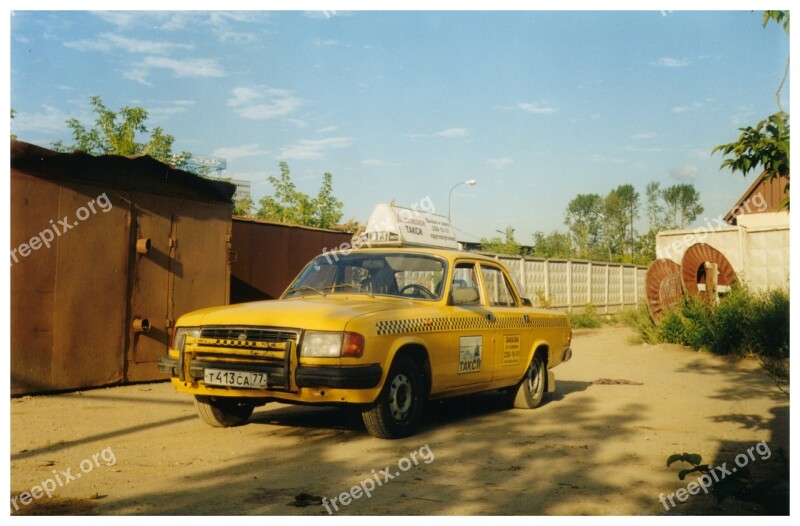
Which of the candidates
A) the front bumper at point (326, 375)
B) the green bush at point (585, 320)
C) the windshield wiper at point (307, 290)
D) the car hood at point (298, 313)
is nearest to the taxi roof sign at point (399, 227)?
the green bush at point (585, 320)

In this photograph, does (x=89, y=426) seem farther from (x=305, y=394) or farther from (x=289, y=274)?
(x=289, y=274)

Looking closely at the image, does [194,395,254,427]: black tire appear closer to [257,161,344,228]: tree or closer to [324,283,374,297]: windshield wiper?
[324,283,374,297]: windshield wiper

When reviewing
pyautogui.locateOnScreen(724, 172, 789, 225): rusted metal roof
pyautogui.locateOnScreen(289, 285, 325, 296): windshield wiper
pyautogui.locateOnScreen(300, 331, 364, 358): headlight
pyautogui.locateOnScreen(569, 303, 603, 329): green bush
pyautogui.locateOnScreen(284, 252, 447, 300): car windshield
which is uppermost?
pyautogui.locateOnScreen(724, 172, 789, 225): rusted metal roof

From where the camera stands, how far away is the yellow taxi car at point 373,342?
5.69 meters

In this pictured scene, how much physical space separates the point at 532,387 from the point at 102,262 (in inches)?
212

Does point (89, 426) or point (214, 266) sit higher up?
point (214, 266)

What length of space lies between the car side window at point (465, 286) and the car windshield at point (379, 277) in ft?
0.52

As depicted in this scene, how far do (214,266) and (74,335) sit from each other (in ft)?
7.75

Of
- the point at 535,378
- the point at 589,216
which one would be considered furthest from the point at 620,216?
the point at 535,378

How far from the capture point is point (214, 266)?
10.7m

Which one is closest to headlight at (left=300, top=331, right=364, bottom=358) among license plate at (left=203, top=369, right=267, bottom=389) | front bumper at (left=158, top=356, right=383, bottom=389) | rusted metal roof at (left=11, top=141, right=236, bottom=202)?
front bumper at (left=158, top=356, right=383, bottom=389)

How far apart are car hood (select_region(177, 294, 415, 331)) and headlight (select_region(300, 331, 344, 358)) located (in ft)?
0.17

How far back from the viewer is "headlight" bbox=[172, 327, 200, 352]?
619 cm

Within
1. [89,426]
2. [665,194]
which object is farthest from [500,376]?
[665,194]
